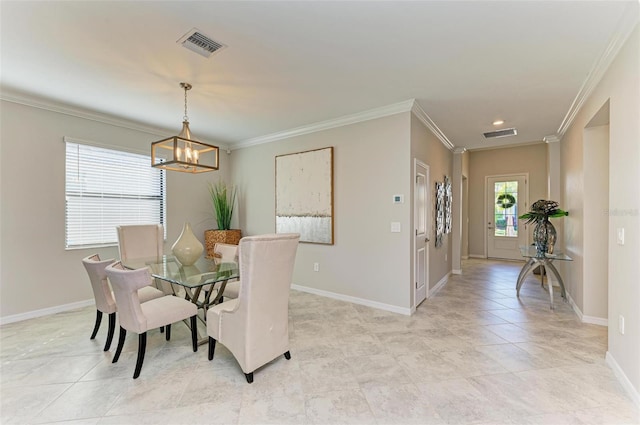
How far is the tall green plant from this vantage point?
5078 mm

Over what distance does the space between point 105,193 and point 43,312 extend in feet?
5.29

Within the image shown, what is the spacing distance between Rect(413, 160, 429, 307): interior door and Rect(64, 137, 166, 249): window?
155 inches

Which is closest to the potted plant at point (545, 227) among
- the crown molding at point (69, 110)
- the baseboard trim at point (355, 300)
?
the baseboard trim at point (355, 300)

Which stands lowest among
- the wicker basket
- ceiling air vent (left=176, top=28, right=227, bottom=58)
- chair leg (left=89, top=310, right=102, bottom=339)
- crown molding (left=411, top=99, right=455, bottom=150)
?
chair leg (left=89, top=310, right=102, bottom=339)

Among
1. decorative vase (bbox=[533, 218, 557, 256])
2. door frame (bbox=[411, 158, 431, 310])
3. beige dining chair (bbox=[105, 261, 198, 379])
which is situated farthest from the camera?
decorative vase (bbox=[533, 218, 557, 256])

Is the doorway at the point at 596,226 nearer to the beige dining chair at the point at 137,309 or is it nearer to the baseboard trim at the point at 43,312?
the beige dining chair at the point at 137,309

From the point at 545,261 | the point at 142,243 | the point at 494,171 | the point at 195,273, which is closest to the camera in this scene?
the point at 195,273

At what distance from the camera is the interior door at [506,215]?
684 centimetres

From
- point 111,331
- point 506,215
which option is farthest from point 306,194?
point 506,215

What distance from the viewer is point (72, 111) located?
3.58 m

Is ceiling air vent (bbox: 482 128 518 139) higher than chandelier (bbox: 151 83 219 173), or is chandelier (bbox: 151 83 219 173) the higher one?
ceiling air vent (bbox: 482 128 518 139)

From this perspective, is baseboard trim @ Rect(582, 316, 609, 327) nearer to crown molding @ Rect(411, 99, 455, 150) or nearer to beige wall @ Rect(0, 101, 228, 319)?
crown molding @ Rect(411, 99, 455, 150)

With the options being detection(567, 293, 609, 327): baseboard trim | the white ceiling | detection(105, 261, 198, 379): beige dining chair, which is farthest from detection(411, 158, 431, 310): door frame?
detection(105, 261, 198, 379): beige dining chair

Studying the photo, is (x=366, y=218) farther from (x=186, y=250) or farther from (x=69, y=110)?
(x=69, y=110)
